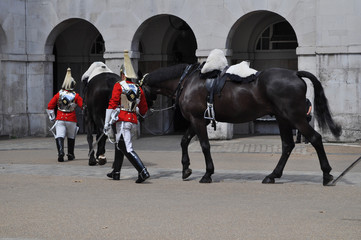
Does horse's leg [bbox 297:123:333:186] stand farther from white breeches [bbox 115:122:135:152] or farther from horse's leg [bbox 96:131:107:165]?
horse's leg [bbox 96:131:107:165]

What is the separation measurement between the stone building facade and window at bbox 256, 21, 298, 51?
0.03 metres

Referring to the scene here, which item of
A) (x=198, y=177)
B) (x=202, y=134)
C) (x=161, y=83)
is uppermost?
(x=161, y=83)

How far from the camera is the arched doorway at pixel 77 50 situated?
82.2ft

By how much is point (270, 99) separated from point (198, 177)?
1.98 m

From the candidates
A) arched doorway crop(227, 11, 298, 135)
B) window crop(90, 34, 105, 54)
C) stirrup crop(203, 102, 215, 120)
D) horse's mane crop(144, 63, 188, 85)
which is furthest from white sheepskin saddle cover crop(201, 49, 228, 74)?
window crop(90, 34, 105, 54)

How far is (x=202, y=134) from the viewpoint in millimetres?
11750

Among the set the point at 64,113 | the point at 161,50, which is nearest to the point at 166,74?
the point at 64,113

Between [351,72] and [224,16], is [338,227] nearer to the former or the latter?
[351,72]

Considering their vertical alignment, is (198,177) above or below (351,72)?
below

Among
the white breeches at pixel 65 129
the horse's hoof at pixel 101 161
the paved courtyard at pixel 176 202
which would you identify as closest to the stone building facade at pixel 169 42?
the paved courtyard at pixel 176 202

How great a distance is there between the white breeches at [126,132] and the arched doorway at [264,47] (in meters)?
11.7

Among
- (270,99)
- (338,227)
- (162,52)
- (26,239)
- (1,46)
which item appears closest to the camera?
(26,239)

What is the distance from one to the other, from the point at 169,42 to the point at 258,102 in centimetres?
1308

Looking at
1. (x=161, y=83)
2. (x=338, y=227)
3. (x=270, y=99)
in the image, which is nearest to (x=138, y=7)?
(x=161, y=83)
